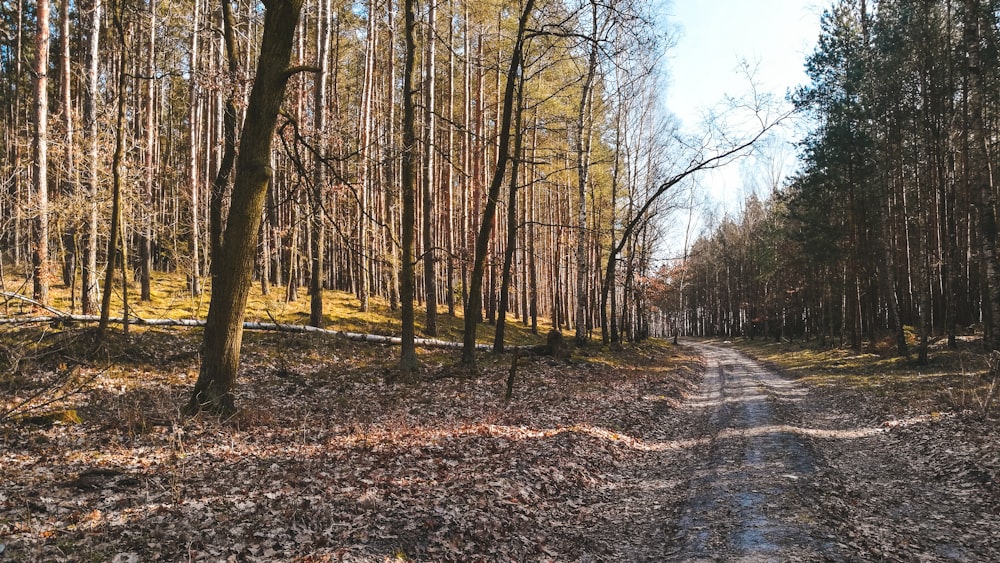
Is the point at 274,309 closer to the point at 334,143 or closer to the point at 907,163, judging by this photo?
the point at 334,143

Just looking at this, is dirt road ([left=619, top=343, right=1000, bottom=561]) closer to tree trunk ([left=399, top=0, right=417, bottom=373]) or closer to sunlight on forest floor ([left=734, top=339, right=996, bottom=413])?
sunlight on forest floor ([left=734, top=339, right=996, bottom=413])

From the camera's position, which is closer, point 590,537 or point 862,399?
point 590,537

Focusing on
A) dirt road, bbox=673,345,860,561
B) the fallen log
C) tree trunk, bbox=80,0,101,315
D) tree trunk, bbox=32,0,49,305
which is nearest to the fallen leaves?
dirt road, bbox=673,345,860,561

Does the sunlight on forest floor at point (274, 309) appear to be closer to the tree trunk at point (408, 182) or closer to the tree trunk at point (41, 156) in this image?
the tree trunk at point (41, 156)

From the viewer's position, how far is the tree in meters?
7.72

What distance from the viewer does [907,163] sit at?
78.0 ft

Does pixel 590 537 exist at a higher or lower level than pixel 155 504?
lower

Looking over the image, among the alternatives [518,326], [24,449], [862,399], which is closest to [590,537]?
[24,449]

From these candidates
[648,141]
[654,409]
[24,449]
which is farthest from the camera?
[648,141]

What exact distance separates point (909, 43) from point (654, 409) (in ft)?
57.9

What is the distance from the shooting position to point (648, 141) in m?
27.7

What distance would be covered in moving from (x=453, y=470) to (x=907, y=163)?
86.5 feet

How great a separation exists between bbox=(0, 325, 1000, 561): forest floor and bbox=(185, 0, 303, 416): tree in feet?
3.08

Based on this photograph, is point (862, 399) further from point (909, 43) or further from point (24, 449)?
point (24, 449)
